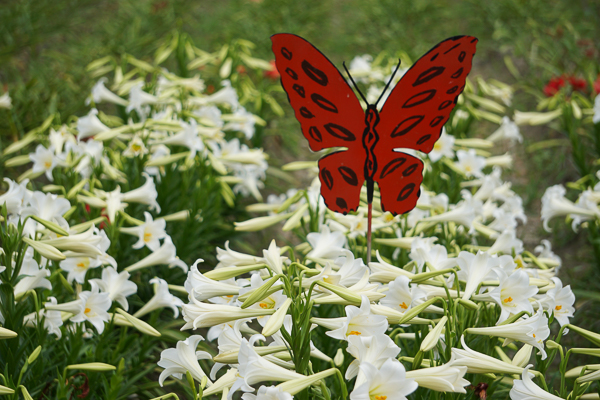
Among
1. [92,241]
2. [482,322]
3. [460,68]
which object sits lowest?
[482,322]

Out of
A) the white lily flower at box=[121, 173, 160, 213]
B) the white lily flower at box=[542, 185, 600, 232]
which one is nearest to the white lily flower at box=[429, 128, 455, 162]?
the white lily flower at box=[542, 185, 600, 232]

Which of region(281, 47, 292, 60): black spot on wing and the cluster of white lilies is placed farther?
region(281, 47, 292, 60): black spot on wing

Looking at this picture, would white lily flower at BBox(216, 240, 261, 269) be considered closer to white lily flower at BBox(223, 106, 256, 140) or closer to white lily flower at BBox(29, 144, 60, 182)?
white lily flower at BBox(29, 144, 60, 182)

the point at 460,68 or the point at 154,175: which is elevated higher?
the point at 460,68

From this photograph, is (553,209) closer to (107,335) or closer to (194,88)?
(107,335)

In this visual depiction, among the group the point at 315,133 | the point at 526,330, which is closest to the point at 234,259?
the point at 315,133

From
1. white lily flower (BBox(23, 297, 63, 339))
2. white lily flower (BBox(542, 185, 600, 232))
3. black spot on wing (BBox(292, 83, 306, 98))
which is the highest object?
black spot on wing (BBox(292, 83, 306, 98))

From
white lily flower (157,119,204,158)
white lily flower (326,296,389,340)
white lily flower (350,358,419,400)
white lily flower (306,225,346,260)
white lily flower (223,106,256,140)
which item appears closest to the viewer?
white lily flower (350,358,419,400)

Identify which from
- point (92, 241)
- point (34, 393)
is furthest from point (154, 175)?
point (34, 393)

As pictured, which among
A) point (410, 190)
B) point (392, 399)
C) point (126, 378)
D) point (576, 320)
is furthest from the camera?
point (576, 320)
